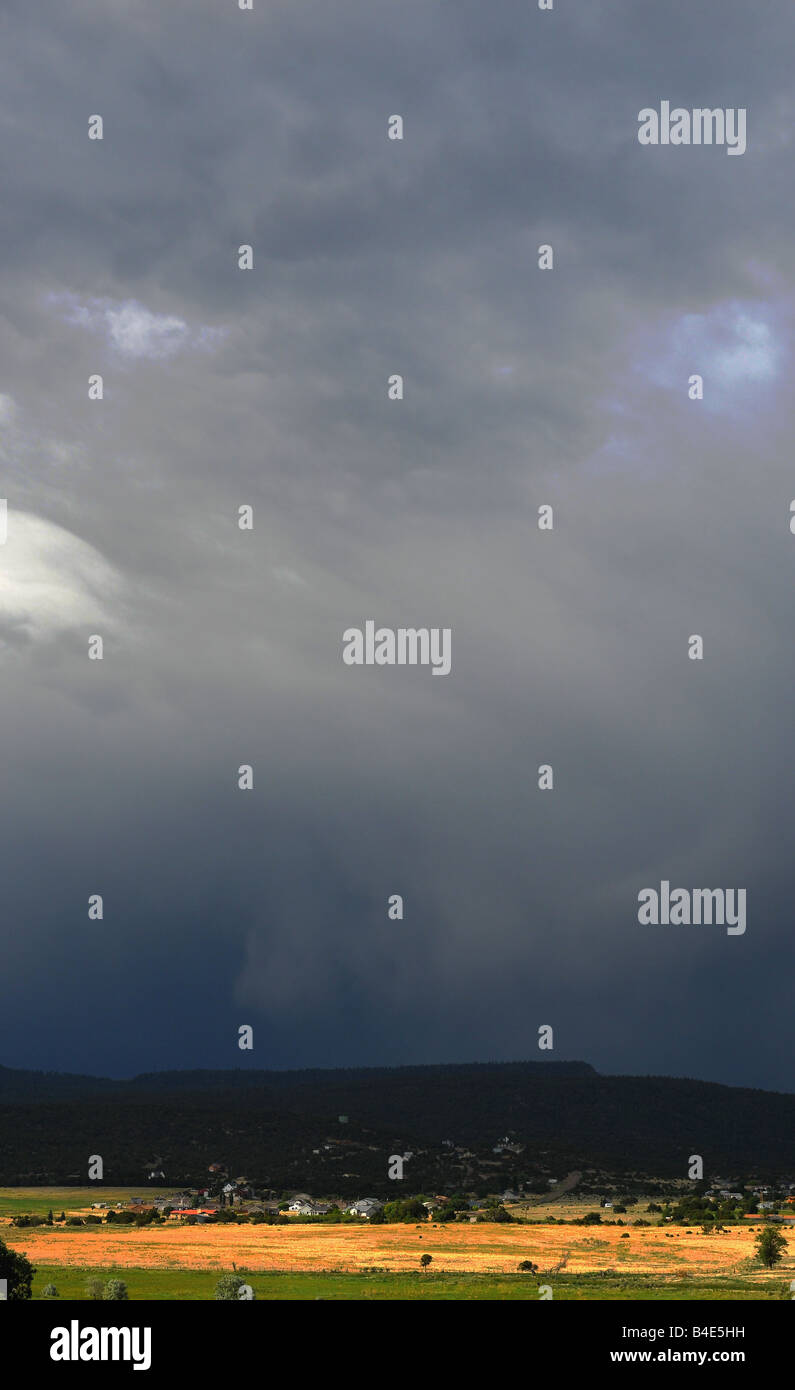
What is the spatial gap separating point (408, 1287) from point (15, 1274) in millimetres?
27535

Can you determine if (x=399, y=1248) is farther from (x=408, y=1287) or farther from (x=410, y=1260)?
(x=408, y=1287)

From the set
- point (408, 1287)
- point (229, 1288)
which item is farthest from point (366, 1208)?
point (229, 1288)

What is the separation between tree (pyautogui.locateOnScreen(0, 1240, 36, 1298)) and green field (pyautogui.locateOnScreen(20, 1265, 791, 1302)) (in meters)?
3.90

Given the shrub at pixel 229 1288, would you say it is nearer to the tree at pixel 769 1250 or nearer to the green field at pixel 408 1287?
the green field at pixel 408 1287

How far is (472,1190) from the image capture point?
18975 cm

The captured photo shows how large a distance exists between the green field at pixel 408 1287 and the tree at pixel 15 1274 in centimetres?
390

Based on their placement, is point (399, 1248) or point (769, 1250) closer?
point (769, 1250)

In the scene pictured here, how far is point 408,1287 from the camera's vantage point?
8400 centimetres

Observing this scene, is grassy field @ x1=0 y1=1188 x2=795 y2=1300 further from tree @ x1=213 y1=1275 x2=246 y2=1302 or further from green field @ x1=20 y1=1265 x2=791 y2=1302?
tree @ x1=213 y1=1275 x2=246 y2=1302

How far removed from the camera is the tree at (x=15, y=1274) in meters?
70.2
